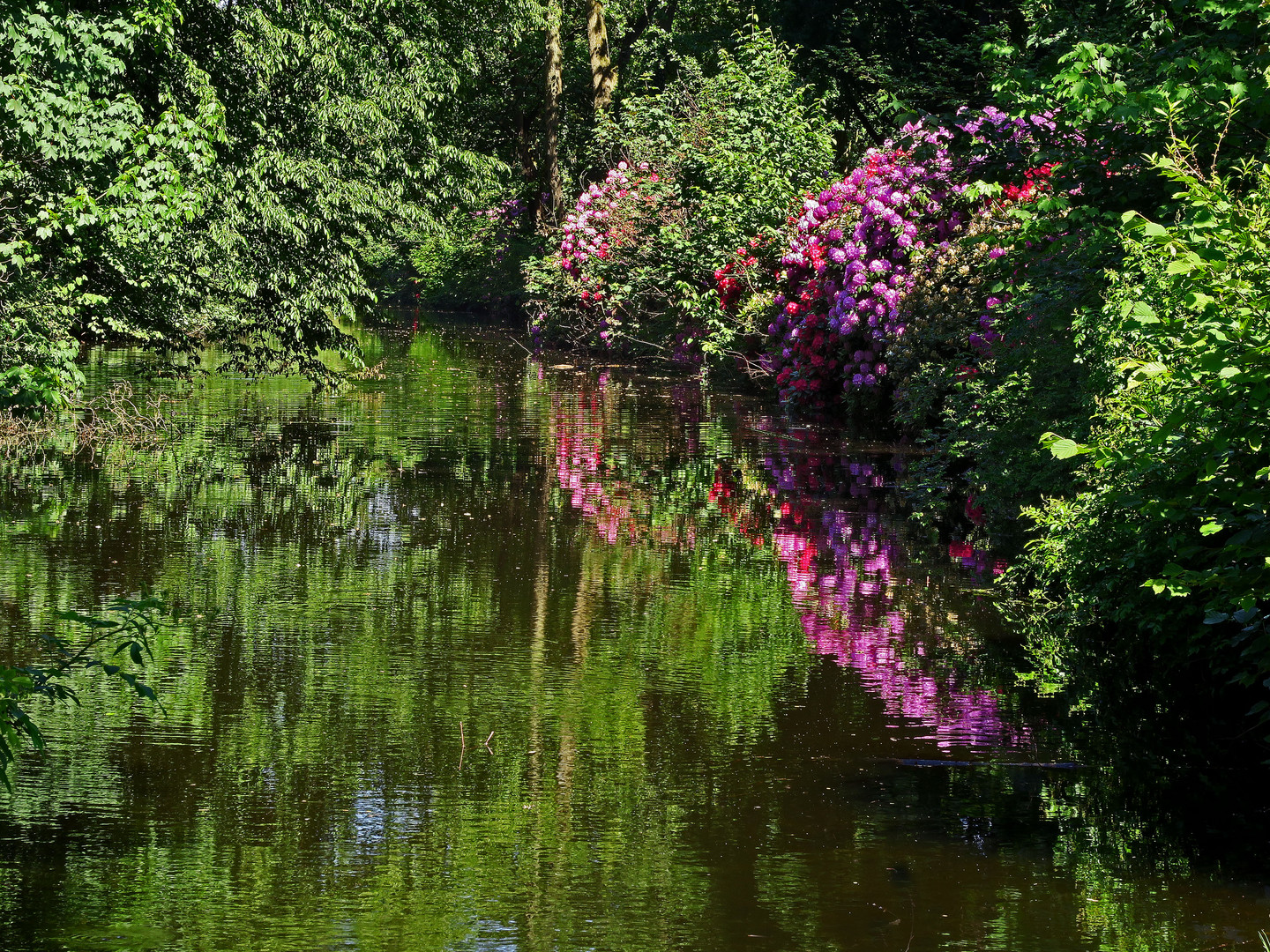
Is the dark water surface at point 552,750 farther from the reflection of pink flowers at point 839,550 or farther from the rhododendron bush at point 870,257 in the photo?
the rhododendron bush at point 870,257

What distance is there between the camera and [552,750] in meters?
6.44

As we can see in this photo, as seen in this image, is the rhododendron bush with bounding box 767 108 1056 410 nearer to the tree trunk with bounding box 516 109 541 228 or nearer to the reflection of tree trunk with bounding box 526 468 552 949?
the reflection of tree trunk with bounding box 526 468 552 949

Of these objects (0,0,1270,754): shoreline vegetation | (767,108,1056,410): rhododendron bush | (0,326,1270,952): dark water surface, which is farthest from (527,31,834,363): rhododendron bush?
(0,326,1270,952): dark water surface

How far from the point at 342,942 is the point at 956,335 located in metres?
11.4

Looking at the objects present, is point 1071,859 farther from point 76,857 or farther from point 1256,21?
point 1256,21

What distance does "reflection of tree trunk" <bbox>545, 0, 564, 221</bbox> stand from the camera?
37969 mm

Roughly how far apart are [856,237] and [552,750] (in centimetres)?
1371

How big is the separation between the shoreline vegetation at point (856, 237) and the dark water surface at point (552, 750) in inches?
39.8

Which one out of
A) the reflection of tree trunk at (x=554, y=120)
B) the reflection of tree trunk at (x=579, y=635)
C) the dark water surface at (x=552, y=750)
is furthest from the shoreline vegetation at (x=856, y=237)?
the reflection of tree trunk at (x=554, y=120)

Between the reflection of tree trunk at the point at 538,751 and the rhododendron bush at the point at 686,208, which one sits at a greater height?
the rhododendron bush at the point at 686,208

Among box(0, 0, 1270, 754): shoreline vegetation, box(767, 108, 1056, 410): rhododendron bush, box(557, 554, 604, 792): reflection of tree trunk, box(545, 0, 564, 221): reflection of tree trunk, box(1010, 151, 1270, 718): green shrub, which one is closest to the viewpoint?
box(1010, 151, 1270, 718): green shrub

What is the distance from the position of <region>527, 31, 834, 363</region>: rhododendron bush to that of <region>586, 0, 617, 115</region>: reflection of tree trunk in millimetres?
3638

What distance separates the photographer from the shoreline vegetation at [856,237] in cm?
645

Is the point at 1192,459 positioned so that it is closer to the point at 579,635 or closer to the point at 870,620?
the point at 870,620
